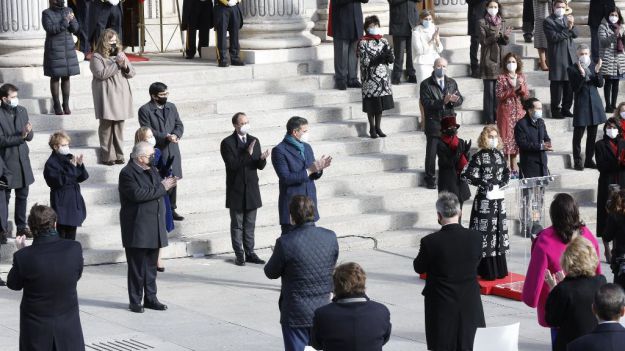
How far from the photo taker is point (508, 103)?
19438mm

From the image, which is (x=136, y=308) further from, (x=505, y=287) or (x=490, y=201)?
(x=490, y=201)

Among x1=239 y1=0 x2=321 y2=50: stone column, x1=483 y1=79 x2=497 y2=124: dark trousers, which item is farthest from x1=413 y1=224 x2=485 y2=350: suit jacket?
x1=239 y1=0 x2=321 y2=50: stone column

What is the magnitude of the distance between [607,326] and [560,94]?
13645mm

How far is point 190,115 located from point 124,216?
5927 mm

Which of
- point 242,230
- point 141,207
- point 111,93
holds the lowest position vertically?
point 242,230

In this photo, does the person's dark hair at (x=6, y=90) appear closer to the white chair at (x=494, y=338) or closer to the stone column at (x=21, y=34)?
the stone column at (x=21, y=34)

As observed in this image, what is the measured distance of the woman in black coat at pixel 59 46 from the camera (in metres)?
17.9

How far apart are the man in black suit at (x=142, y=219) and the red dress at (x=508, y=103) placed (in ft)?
21.9

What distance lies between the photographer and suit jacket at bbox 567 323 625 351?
26.1 ft

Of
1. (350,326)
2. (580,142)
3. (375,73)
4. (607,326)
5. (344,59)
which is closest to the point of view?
(607,326)

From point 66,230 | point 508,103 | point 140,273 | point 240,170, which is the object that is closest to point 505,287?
point 240,170

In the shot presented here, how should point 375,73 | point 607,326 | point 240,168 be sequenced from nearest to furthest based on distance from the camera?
point 607,326 → point 240,168 → point 375,73

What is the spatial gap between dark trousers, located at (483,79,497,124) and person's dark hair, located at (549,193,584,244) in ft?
34.0

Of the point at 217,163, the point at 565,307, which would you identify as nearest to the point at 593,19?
the point at 217,163
